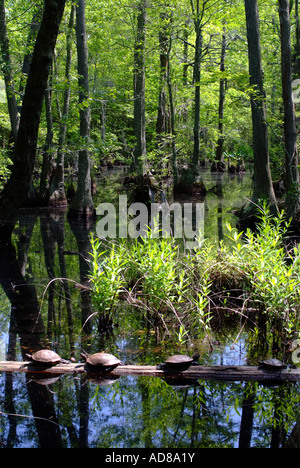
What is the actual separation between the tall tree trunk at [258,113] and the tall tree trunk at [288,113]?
643mm

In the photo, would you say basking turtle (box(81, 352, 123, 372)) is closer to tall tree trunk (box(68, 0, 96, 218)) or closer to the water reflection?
A: the water reflection

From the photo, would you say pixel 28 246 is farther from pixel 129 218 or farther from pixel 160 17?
pixel 160 17

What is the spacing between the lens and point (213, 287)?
5.86 metres

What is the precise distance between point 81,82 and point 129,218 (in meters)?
4.56

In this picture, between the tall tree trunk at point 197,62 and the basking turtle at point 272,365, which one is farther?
the tall tree trunk at point 197,62

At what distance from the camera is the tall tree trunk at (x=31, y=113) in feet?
22.5

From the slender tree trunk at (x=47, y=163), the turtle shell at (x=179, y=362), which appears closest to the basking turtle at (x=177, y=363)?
the turtle shell at (x=179, y=362)

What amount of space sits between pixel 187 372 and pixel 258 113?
8.74 meters

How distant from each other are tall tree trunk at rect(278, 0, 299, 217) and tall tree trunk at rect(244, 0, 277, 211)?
643mm

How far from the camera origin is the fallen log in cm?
365

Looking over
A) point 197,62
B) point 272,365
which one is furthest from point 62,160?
point 272,365

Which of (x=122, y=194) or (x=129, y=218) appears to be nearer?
(x=129, y=218)

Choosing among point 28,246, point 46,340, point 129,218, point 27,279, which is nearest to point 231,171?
point 129,218

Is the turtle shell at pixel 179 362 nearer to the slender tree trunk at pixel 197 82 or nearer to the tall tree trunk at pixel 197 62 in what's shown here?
the tall tree trunk at pixel 197 62
